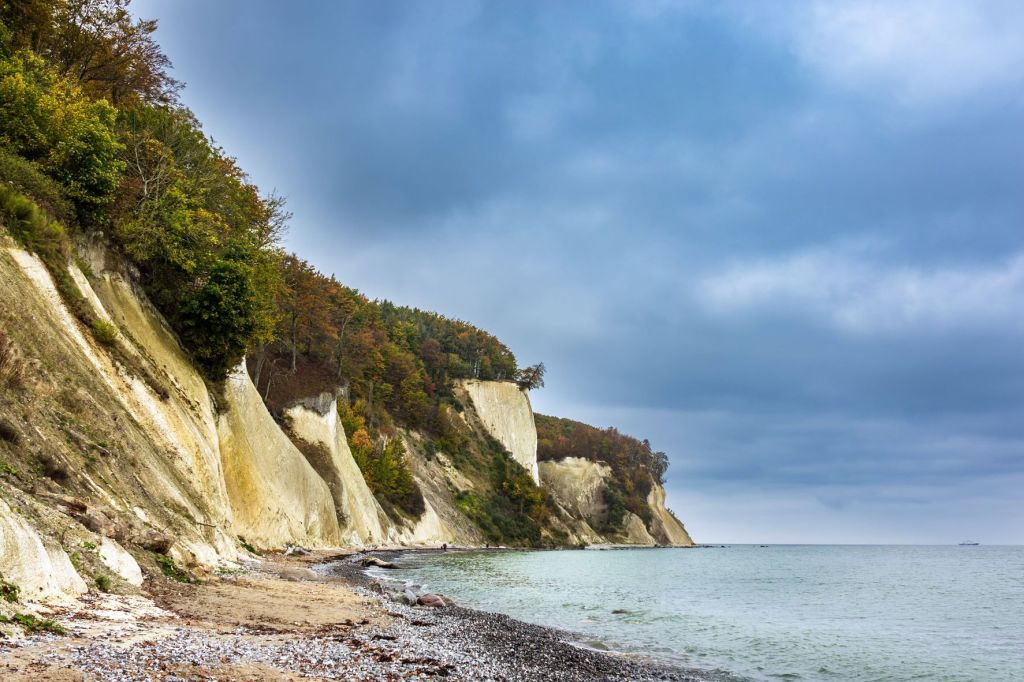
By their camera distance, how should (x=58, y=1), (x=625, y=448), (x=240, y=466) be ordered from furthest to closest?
(x=625, y=448), (x=240, y=466), (x=58, y=1)

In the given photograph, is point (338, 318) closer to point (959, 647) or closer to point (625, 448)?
point (959, 647)

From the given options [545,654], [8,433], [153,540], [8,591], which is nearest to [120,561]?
[153,540]

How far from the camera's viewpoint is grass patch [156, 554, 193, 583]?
48.4ft

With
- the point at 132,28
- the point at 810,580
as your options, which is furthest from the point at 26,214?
the point at 810,580

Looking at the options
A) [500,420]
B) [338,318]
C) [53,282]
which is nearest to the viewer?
[53,282]

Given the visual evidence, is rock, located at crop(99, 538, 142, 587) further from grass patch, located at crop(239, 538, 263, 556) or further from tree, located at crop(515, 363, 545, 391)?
tree, located at crop(515, 363, 545, 391)

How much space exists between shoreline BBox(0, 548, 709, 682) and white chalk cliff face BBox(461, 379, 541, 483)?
9138cm

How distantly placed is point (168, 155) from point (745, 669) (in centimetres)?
3245

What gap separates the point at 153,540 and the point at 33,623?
23.2 ft

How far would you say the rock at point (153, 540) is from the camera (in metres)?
14.6

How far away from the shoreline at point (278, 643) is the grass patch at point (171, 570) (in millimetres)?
425

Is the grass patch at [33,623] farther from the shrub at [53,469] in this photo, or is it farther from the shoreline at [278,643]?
the shrub at [53,469]

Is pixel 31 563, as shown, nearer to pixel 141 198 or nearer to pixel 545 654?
pixel 545 654

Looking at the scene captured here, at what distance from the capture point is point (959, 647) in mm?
21047
